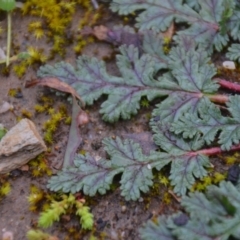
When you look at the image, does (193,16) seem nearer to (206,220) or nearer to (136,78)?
(136,78)

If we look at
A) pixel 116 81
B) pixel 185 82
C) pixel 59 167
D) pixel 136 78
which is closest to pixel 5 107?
pixel 59 167

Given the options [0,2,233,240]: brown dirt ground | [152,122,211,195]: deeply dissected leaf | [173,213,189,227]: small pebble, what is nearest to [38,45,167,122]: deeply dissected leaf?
[0,2,233,240]: brown dirt ground

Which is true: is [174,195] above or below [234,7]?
below

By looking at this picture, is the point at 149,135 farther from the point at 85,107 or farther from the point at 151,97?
the point at 85,107

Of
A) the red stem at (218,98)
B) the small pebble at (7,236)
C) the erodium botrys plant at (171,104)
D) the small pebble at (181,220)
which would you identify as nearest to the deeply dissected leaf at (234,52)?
the erodium botrys plant at (171,104)

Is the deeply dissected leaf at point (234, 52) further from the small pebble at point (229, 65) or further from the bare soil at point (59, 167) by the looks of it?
the bare soil at point (59, 167)

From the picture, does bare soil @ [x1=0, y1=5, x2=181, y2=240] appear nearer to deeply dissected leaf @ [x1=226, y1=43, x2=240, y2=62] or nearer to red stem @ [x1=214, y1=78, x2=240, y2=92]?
red stem @ [x1=214, y1=78, x2=240, y2=92]

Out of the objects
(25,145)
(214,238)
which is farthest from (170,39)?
(214,238)
